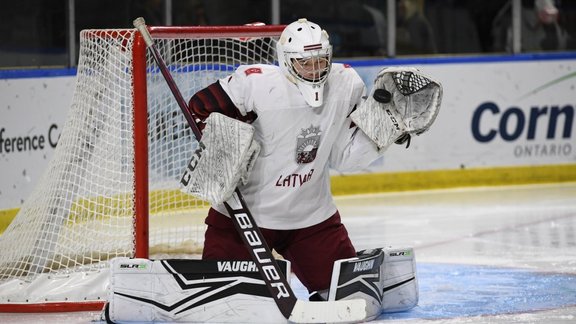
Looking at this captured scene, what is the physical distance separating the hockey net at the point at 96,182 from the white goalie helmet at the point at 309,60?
0.66 metres

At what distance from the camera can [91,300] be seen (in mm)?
5281

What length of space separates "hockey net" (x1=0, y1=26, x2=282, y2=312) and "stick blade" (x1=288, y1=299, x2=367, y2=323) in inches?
30.8

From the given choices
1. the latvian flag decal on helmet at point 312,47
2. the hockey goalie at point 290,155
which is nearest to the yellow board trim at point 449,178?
the hockey goalie at point 290,155

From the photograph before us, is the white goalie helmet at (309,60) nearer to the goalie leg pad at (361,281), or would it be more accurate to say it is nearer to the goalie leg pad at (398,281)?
the goalie leg pad at (361,281)

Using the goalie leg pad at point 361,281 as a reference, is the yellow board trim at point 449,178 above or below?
below

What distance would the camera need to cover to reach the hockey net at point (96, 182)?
5.18 meters

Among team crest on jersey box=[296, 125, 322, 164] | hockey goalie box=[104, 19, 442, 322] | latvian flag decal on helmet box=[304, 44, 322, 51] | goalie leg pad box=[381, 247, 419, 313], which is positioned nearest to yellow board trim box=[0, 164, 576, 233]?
goalie leg pad box=[381, 247, 419, 313]

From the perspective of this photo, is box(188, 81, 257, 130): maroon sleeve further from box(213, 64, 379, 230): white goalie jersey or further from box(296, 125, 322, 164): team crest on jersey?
box(296, 125, 322, 164): team crest on jersey

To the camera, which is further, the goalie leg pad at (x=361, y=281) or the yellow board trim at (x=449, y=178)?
the yellow board trim at (x=449, y=178)

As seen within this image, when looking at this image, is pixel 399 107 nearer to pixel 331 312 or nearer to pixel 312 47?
pixel 312 47

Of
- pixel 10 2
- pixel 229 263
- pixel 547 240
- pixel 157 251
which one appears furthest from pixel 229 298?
pixel 10 2

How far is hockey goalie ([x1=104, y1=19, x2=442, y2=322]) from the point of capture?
4789 millimetres

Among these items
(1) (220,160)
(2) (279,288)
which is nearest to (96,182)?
(1) (220,160)

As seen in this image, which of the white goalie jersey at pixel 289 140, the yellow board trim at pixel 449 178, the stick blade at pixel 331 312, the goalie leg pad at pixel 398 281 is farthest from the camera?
the yellow board trim at pixel 449 178
